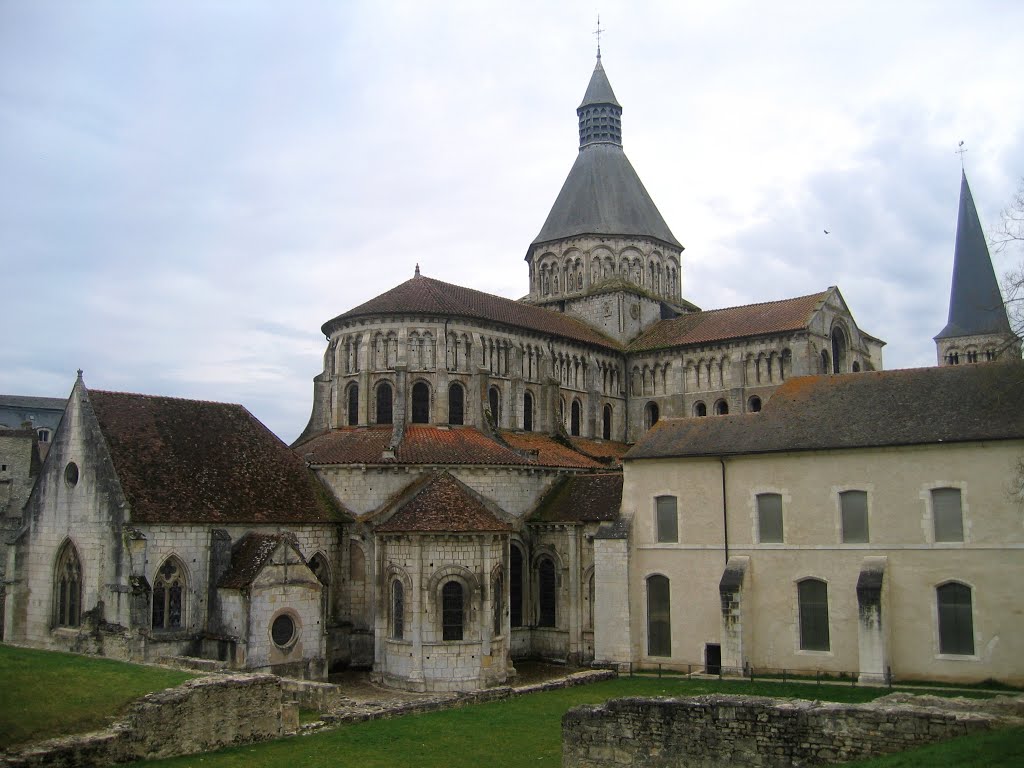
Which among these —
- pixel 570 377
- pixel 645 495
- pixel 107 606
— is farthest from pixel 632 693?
pixel 570 377

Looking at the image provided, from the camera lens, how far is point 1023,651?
2762 centimetres

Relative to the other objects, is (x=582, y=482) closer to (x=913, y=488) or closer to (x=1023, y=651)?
(x=913, y=488)

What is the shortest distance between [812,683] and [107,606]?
890 inches

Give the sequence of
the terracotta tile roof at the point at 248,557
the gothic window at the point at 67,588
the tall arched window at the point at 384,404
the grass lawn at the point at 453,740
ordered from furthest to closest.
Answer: the tall arched window at the point at 384,404 → the gothic window at the point at 67,588 → the terracotta tile roof at the point at 248,557 → the grass lawn at the point at 453,740

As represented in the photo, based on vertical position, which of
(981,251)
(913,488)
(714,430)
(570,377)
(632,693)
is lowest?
(632,693)

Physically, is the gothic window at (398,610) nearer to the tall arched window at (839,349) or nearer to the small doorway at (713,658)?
the small doorway at (713,658)

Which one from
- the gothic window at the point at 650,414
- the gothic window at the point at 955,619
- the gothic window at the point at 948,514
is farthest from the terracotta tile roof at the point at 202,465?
the gothic window at the point at 955,619

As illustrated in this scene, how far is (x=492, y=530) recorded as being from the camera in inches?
1362

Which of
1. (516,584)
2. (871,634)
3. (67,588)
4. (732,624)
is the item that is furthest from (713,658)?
(67,588)

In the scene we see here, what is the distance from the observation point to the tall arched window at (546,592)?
40.1m

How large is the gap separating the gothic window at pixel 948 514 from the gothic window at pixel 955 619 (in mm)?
1442

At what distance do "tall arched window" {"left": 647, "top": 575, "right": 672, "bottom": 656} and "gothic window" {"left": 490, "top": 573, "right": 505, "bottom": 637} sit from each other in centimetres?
533

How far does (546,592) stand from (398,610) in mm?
8081

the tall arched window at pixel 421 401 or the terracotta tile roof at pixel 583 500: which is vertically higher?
the tall arched window at pixel 421 401
